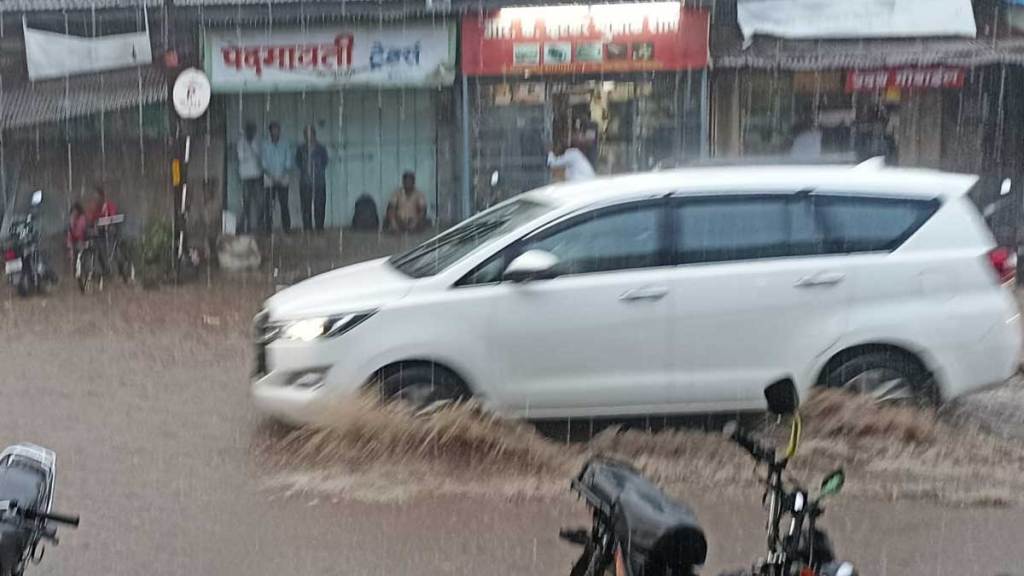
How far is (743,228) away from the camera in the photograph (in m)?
6.71

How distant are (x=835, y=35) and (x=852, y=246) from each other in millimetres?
8392

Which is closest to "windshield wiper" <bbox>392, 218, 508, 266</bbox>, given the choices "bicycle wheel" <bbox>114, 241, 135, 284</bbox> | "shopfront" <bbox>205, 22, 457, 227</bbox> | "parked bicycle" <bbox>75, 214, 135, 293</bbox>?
"parked bicycle" <bbox>75, 214, 135, 293</bbox>

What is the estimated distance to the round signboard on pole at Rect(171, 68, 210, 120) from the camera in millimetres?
13883

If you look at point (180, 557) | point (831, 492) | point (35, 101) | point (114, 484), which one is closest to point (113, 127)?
point (35, 101)

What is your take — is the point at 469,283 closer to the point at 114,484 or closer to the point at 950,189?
the point at 114,484

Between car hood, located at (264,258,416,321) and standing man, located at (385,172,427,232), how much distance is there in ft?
27.2

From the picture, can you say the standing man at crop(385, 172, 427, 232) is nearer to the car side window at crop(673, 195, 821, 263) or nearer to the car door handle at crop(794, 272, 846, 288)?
the car side window at crop(673, 195, 821, 263)

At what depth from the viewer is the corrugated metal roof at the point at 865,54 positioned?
13.9m

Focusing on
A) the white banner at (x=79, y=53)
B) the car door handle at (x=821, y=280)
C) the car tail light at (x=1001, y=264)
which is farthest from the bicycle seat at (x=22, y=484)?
the white banner at (x=79, y=53)

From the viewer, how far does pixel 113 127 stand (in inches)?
626

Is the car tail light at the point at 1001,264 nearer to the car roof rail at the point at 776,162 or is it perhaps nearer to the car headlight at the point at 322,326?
the car roof rail at the point at 776,162

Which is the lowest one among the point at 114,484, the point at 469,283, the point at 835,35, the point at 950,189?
the point at 114,484

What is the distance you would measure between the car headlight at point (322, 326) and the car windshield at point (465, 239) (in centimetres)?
50

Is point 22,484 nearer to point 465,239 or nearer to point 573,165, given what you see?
point 465,239
